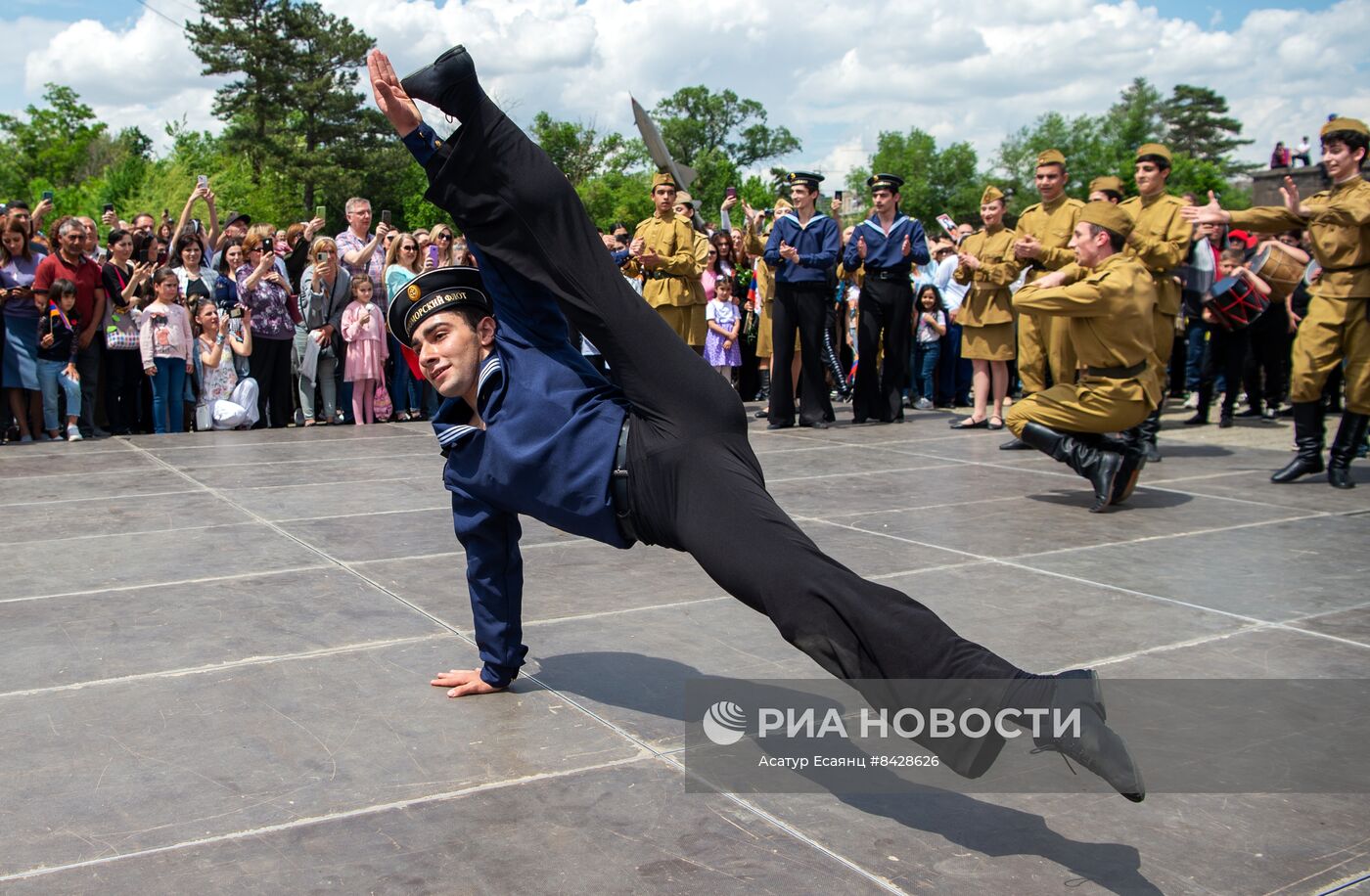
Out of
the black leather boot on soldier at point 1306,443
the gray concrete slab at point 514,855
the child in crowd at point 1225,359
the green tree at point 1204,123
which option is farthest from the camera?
the green tree at point 1204,123

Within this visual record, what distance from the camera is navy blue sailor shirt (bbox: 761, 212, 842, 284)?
10977 mm

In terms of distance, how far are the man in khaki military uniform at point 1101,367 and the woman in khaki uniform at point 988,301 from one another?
10.4ft

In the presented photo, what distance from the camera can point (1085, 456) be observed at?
283 inches

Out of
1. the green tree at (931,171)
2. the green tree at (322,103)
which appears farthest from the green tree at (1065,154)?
the green tree at (322,103)

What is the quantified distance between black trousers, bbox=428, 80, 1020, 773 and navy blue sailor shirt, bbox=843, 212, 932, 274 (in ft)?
28.4

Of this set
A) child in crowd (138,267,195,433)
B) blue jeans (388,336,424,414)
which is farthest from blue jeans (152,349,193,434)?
blue jeans (388,336,424,414)

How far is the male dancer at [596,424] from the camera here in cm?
269

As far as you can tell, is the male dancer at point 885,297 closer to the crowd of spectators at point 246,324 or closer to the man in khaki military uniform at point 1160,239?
→ the crowd of spectators at point 246,324

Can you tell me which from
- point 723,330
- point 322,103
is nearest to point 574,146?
point 322,103

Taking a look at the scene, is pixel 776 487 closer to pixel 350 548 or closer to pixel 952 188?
pixel 350 548

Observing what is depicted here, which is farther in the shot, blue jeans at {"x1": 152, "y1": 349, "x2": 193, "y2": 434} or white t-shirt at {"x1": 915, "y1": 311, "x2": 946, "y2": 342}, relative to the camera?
A: white t-shirt at {"x1": 915, "y1": 311, "x2": 946, "y2": 342}

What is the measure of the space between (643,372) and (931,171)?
117 meters

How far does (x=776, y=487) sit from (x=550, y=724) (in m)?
4.42

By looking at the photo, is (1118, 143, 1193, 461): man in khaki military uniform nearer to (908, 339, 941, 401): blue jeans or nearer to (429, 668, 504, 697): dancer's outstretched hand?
(908, 339, 941, 401): blue jeans
